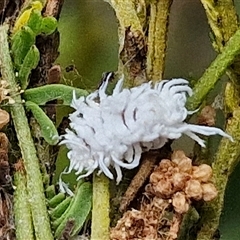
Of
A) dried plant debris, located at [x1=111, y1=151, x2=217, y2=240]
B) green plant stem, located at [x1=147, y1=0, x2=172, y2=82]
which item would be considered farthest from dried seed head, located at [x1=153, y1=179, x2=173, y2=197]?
green plant stem, located at [x1=147, y1=0, x2=172, y2=82]

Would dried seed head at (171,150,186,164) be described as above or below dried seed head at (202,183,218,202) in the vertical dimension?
above

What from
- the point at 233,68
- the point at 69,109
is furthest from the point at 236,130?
the point at 69,109

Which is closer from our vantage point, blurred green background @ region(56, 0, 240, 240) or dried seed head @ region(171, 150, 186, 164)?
dried seed head @ region(171, 150, 186, 164)

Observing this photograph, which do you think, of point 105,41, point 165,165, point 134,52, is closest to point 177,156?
point 165,165

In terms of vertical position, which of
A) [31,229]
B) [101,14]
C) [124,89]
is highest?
[101,14]

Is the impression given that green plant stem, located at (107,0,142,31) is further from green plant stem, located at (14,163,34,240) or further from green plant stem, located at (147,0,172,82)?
green plant stem, located at (14,163,34,240)

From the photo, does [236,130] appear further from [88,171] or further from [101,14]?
[101,14]

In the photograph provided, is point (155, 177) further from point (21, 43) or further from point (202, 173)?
point (21, 43)
